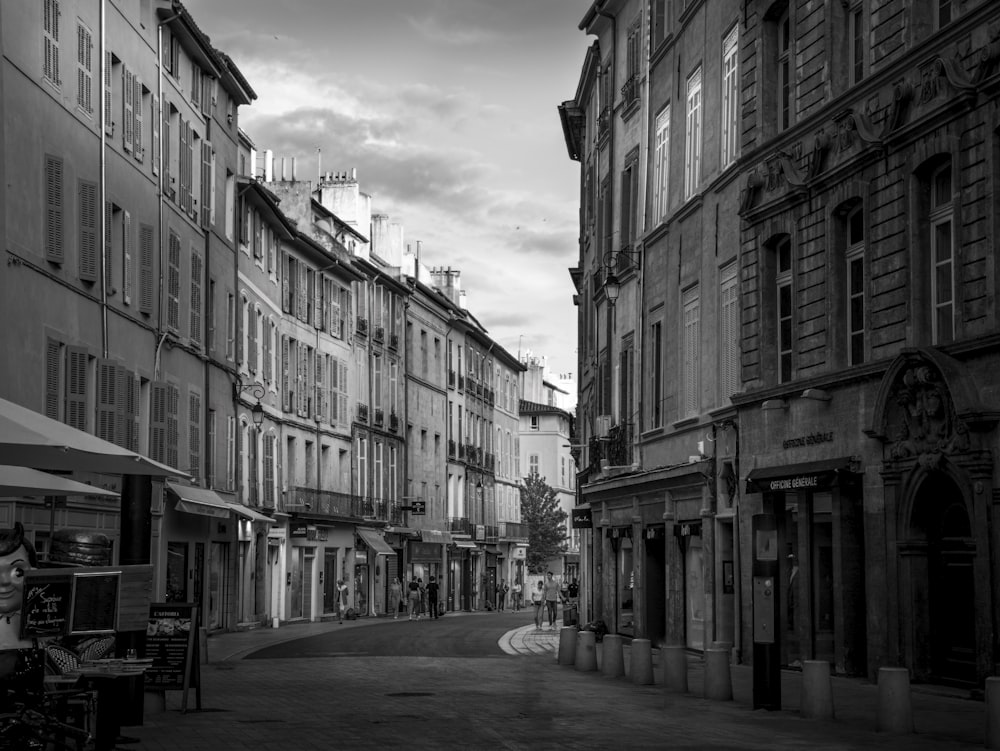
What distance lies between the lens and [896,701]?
48.6ft

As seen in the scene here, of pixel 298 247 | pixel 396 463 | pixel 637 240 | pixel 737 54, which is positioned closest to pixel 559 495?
pixel 396 463

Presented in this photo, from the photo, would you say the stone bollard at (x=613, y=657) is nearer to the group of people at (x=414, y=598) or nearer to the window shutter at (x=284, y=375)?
the window shutter at (x=284, y=375)

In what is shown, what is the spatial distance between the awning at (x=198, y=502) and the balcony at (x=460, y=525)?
3957 cm

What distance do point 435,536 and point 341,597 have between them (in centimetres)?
1703

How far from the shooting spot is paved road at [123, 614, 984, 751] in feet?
46.1

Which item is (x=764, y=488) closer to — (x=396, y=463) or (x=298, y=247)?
(x=298, y=247)

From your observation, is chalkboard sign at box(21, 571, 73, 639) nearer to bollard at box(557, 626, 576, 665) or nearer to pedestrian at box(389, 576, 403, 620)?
bollard at box(557, 626, 576, 665)

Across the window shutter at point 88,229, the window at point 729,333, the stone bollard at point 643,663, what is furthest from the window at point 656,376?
the window shutter at point 88,229

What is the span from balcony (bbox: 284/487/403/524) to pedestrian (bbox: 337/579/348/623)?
8.10 ft

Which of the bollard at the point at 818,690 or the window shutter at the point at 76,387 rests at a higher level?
the window shutter at the point at 76,387

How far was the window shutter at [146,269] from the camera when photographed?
31891 millimetres

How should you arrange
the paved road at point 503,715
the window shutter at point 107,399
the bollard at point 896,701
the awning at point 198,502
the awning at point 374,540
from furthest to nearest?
the awning at point 374,540 → the awning at point 198,502 → the window shutter at point 107,399 → the bollard at point 896,701 → the paved road at point 503,715

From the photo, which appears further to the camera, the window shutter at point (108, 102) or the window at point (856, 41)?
the window shutter at point (108, 102)

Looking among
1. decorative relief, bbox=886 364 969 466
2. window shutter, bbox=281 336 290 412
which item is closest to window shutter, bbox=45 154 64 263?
decorative relief, bbox=886 364 969 466
